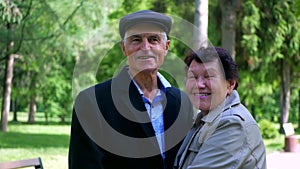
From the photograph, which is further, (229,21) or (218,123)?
(229,21)

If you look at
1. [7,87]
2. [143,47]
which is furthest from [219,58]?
[7,87]

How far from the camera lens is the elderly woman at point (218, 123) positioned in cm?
218

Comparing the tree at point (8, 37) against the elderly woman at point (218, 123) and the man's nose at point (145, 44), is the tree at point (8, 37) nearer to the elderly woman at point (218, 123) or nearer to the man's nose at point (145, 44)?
the man's nose at point (145, 44)

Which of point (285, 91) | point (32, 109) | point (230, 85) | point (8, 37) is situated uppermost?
point (230, 85)

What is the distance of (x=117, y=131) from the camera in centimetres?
261

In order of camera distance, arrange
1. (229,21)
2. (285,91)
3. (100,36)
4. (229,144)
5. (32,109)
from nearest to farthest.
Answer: (229,144) < (229,21) < (100,36) < (285,91) < (32,109)

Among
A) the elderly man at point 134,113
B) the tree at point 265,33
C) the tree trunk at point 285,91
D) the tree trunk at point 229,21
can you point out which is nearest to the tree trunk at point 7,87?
the tree at point 265,33

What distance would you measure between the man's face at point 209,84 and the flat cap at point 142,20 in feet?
1.33

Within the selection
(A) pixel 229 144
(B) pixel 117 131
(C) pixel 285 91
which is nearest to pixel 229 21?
(B) pixel 117 131

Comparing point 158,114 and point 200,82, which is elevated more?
point 200,82

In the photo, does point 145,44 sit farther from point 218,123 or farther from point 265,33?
point 265,33

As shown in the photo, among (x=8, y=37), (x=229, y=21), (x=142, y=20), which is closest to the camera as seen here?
(x=142, y=20)

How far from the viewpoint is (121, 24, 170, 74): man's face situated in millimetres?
2740

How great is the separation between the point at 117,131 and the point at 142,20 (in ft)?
2.14
